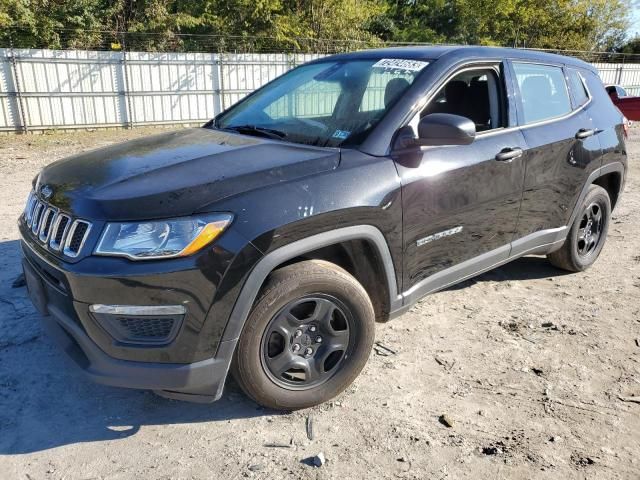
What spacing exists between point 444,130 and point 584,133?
1.98m

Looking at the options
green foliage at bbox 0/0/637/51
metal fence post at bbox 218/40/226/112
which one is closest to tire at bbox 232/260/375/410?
metal fence post at bbox 218/40/226/112

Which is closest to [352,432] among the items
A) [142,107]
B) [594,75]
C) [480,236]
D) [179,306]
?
[179,306]

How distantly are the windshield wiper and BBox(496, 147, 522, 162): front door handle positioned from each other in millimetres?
1370

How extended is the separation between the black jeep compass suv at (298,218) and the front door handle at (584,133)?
0.28ft

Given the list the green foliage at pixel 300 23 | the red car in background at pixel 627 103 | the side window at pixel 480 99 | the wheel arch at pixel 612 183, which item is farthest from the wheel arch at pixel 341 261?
the green foliage at pixel 300 23

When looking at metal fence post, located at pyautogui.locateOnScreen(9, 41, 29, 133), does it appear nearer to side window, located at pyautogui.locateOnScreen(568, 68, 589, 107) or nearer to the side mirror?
side window, located at pyautogui.locateOnScreen(568, 68, 589, 107)

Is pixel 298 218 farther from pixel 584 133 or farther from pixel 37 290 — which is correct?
pixel 584 133

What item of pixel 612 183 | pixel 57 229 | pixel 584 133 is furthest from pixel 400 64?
pixel 612 183

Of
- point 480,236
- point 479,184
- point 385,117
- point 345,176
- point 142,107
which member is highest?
point 385,117

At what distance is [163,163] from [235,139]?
578mm

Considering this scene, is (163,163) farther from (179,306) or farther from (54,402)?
(54,402)

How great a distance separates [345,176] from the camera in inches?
107

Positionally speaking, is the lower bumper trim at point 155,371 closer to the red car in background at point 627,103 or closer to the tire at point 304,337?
the tire at point 304,337

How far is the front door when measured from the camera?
120 inches
